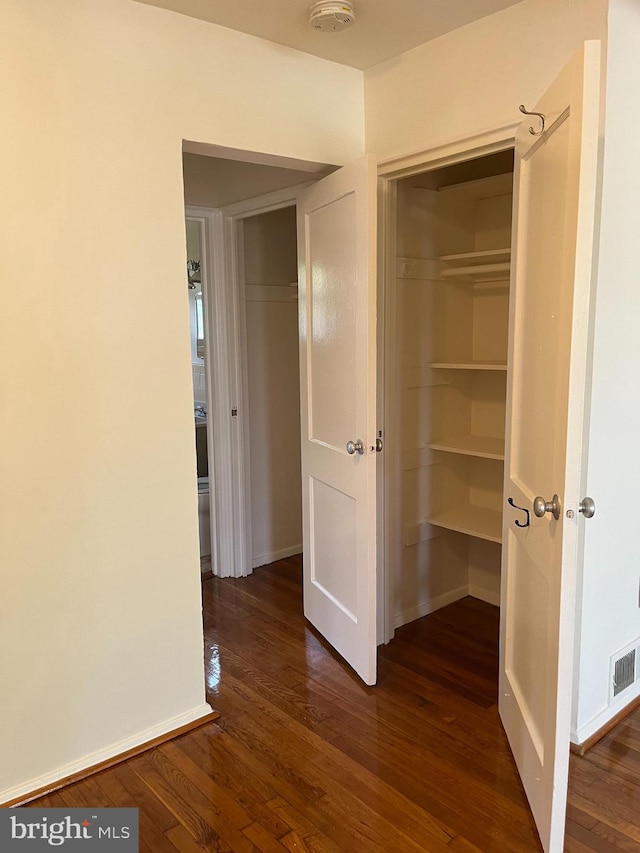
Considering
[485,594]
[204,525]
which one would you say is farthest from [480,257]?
[204,525]

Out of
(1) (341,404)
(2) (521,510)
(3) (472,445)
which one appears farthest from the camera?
(3) (472,445)

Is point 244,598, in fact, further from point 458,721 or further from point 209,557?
point 458,721

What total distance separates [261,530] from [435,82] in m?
2.64

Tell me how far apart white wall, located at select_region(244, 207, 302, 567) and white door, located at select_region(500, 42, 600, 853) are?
79.5 inches

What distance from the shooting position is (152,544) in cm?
231

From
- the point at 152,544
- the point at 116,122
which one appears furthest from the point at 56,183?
the point at 152,544

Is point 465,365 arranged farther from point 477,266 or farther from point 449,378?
point 477,266

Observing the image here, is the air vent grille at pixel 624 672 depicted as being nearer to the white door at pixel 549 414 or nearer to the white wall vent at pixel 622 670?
the white wall vent at pixel 622 670

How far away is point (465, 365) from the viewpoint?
3.14 metres

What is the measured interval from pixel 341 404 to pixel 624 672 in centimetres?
147

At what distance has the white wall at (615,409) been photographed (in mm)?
2035

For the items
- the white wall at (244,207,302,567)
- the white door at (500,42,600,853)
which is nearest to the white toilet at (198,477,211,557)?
the white wall at (244,207,302,567)

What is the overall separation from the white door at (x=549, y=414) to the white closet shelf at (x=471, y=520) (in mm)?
814

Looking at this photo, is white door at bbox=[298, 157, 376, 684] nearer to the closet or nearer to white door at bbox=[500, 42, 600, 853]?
the closet
